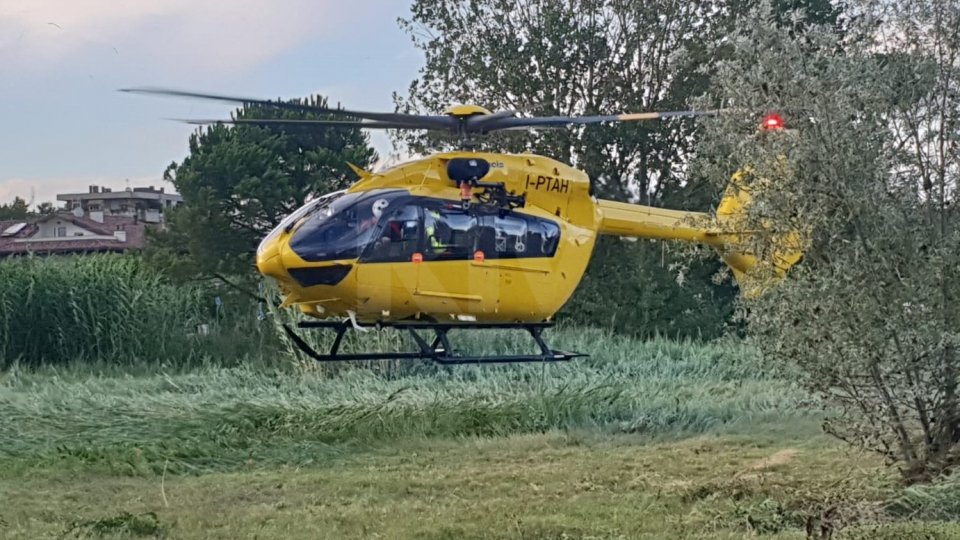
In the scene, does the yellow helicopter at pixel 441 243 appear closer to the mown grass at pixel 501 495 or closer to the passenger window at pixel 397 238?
the passenger window at pixel 397 238

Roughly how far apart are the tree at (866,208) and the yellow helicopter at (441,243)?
1.56 meters

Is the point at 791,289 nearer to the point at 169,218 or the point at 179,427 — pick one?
the point at 179,427

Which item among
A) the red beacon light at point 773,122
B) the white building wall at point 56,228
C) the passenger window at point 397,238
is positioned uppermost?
the white building wall at point 56,228

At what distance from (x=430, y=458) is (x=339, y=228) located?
260cm

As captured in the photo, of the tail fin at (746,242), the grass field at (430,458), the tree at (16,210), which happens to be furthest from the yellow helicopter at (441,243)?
the tree at (16,210)

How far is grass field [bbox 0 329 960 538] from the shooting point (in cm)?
762

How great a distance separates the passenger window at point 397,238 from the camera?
10.1 m

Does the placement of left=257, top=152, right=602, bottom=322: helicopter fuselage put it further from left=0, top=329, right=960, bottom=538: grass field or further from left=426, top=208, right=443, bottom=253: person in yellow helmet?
left=0, top=329, right=960, bottom=538: grass field

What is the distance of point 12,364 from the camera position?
63.9 feet

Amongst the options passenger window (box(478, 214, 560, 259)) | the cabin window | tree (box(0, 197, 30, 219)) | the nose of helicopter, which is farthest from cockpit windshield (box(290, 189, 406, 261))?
tree (box(0, 197, 30, 219))

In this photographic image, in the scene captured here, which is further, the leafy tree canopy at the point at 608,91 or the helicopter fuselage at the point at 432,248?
the leafy tree canopy at the point at 608,91

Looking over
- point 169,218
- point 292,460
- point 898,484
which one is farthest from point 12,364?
point 898,484

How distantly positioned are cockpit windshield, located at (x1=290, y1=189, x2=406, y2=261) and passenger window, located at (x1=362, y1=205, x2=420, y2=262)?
74mm

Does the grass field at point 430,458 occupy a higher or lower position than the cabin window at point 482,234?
lower
